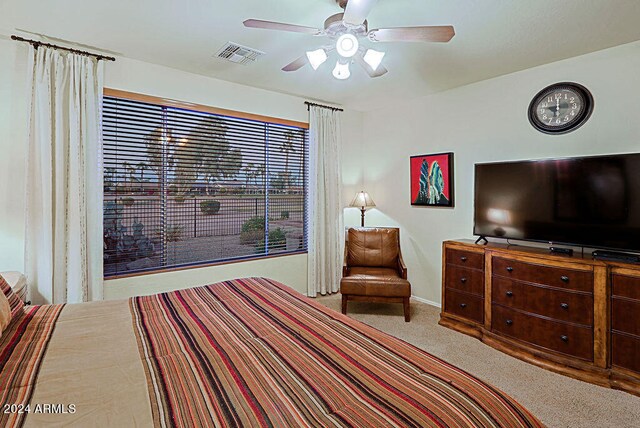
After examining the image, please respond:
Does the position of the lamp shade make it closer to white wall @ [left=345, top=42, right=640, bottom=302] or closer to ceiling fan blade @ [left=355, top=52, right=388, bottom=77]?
white wall @ [left=345, top=42, right=640, bottom=302]

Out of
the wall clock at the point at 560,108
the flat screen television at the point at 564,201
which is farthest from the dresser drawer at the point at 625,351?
the wall clock at the point at 560,108

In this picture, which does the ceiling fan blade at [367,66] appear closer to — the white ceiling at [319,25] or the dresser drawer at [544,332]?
the white ceiling at [319,25]

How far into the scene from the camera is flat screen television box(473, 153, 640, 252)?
2469mm

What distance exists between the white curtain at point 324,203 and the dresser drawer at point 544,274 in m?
2.06

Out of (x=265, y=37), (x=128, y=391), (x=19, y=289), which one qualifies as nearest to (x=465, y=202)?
(x=265, y=37)

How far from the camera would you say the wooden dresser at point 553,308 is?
229 cm

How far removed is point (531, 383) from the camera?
7.86 feet

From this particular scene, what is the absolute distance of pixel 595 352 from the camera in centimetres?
240

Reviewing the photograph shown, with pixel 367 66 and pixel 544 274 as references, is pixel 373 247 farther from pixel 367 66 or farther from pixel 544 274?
pixel 367 66

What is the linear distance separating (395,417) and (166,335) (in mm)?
1094

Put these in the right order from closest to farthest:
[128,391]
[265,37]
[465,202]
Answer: [128,391] → [265,37] → [465,202]

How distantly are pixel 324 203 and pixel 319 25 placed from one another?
2327 millimetres

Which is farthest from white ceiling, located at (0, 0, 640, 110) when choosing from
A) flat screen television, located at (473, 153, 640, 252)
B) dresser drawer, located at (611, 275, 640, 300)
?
dresser drawer, located at (611, 275, 640, 300)

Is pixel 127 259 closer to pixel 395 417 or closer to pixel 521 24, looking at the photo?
pixel 395 417
